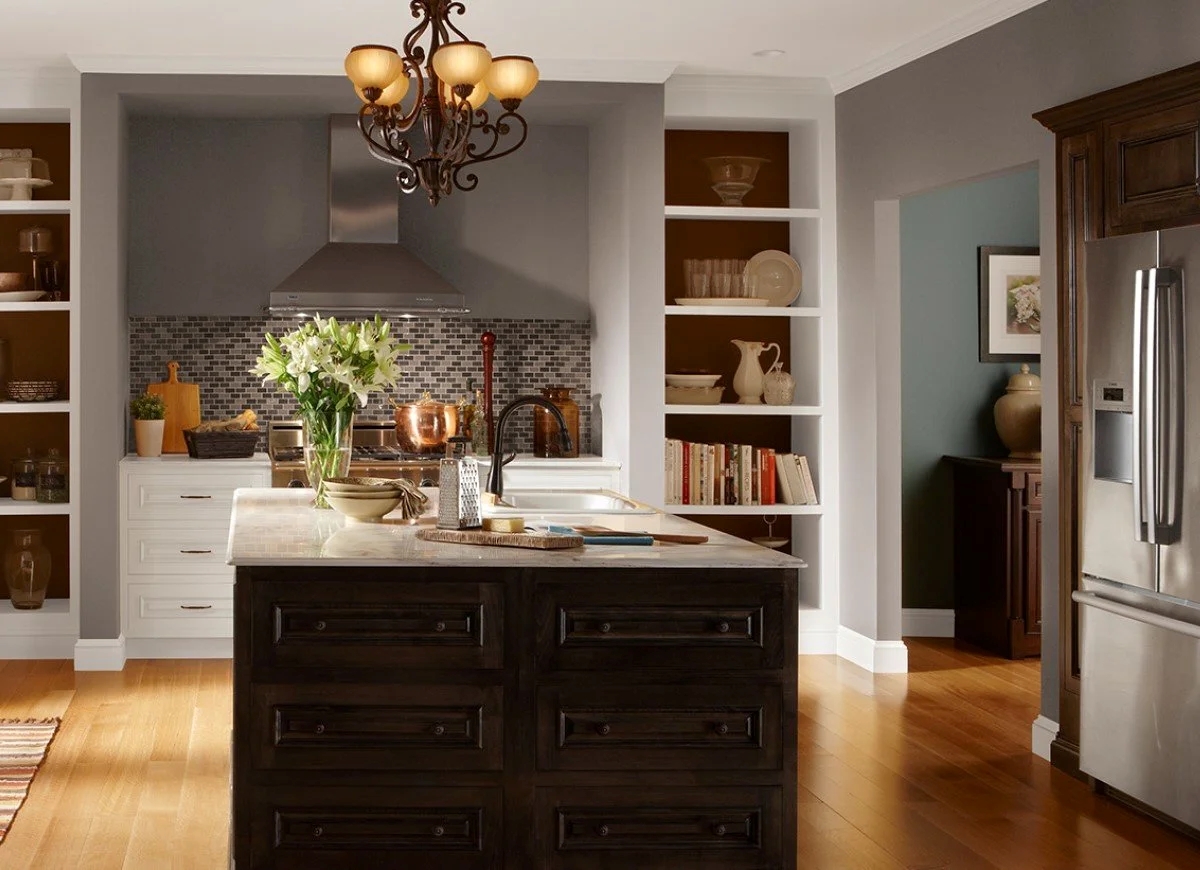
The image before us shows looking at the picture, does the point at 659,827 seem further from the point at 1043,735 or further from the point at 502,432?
the point at 1043,735

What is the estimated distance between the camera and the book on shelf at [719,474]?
6.09 meters

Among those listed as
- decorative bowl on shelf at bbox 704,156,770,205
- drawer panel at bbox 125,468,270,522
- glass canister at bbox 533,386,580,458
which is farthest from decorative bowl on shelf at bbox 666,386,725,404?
drawer panel at bbox 125,468,270,522

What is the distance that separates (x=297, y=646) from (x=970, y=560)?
4.15m

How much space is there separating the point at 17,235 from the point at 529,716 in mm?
4524

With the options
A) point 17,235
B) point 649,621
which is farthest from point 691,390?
point 649,621

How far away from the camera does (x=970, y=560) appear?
6.27 m

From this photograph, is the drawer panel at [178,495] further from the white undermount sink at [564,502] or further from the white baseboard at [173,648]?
the white undermount sink at [564,502]

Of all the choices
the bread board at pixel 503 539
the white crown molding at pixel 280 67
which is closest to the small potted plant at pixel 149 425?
the white crown molding at pixel 280 67

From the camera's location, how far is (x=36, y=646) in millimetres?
5938

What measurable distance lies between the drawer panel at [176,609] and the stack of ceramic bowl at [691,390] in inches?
A: 83.6

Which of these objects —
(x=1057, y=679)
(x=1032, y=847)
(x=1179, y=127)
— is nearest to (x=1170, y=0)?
(x=1179, y=127)

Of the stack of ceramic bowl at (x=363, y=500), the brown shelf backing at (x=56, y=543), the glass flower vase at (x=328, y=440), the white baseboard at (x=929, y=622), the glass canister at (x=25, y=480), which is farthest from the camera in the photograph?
the white baseboard at (x=929, y=622)

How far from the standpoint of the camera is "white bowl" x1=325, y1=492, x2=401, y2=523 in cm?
348

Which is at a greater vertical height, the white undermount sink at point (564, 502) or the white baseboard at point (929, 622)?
the white undermount sink at point (564, 502)
